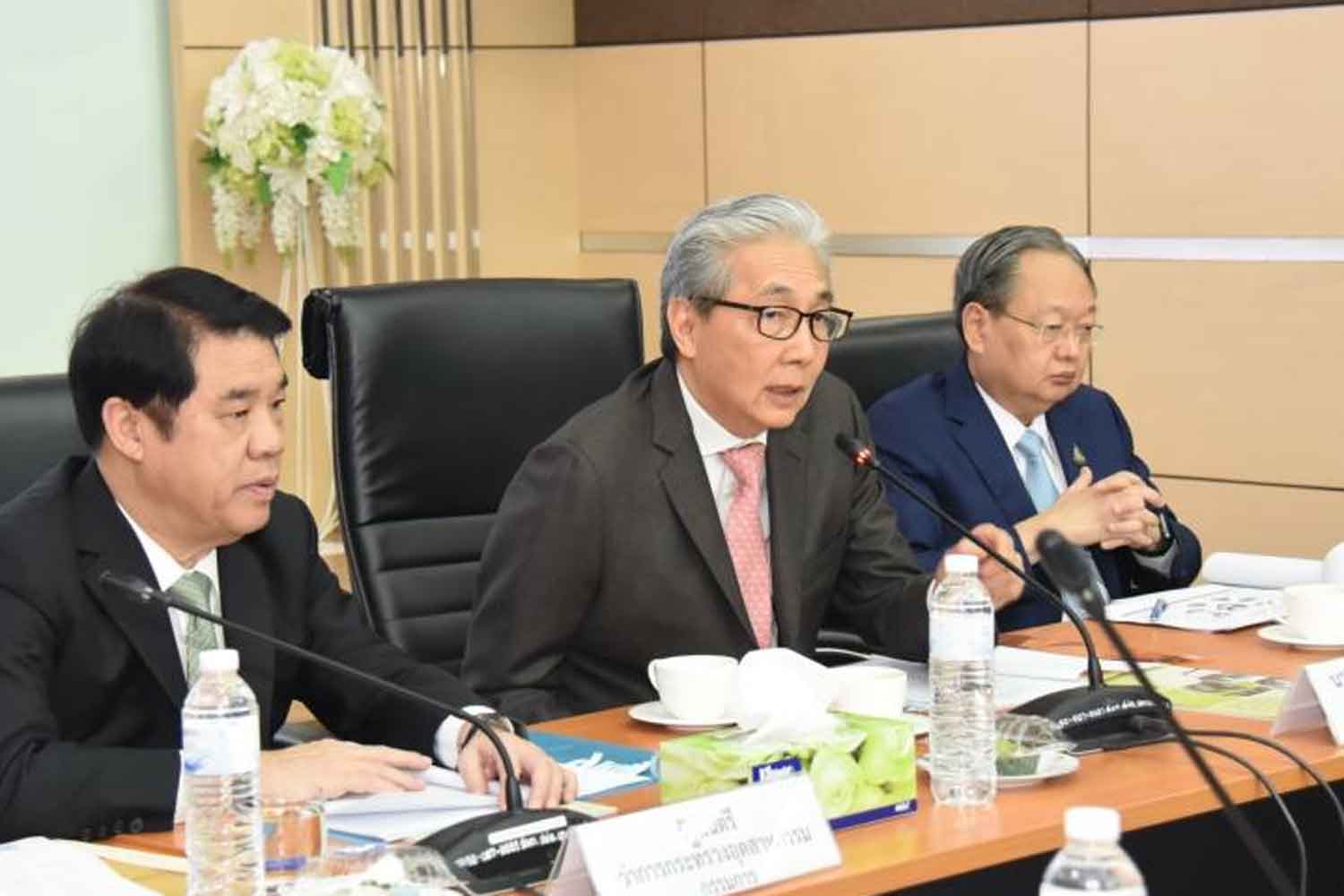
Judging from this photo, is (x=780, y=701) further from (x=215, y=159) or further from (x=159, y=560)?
(x=215, y=159)

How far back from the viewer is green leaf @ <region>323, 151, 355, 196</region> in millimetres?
5375

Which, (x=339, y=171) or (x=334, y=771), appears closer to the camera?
(x=334, y=771)

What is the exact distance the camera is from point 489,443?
339 cm

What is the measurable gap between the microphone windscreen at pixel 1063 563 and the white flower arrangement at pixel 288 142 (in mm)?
3896

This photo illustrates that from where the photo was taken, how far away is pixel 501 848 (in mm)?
2029

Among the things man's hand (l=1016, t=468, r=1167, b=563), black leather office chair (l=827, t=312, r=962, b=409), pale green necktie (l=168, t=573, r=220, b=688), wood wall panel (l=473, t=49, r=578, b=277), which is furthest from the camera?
wood wall panel (l=473, t=49, r=578, b=277)

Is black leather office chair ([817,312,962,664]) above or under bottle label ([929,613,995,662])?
above

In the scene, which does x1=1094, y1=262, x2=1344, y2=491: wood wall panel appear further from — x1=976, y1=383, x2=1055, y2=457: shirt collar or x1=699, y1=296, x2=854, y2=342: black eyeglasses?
x1=699, y1=296, x2=854, y2=342: black eyeglasses

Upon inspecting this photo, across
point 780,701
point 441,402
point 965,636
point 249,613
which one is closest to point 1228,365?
point 441,402

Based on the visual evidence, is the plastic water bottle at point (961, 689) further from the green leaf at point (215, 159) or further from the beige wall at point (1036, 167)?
the green leaf at point (215, 159)

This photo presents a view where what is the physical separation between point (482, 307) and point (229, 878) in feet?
5.02

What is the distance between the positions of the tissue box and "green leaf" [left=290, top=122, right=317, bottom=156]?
330 cm

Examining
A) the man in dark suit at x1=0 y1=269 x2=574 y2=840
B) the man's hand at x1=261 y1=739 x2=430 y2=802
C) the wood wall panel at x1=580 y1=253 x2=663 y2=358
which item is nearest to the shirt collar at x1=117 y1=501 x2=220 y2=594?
the man in dark suit at x1=0 y1=269 x2=574 y2=840

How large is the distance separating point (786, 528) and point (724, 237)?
40cm
